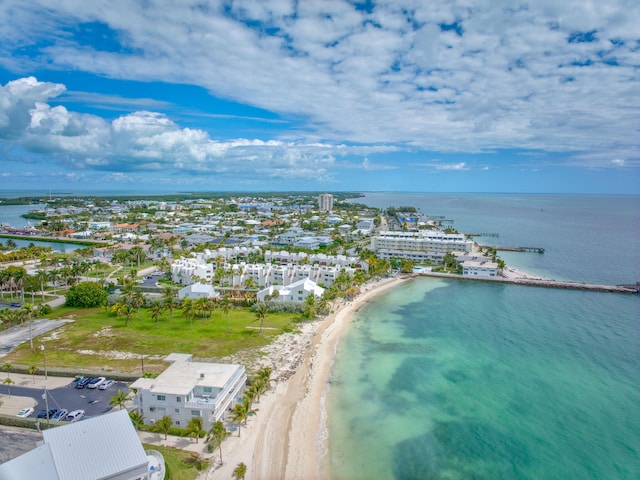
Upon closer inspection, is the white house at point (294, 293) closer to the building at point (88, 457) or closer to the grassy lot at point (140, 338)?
the grassy lot at point (140, 338)

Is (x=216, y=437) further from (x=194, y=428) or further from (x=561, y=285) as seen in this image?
(x=561, y=285)

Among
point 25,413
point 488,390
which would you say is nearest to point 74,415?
point 25,413

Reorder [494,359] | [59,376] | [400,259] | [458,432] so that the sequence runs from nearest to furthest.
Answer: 1. [458,432]
2. [59,376]
3. [494,359]
4. [400,259]

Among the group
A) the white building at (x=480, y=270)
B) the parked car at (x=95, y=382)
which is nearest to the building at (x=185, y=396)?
the parked car at (x=95, y=382)

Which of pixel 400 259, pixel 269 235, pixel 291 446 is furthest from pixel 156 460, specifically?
pixel 269 235

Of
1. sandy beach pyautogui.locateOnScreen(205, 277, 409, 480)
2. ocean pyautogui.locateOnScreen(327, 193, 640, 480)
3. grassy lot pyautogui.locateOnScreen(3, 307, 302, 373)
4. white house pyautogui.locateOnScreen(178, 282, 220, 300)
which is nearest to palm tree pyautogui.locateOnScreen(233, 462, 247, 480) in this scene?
sandy beach pyautogui.locateOnScreen(205, 277, 409, 480)

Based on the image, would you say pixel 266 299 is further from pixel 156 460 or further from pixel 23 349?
pixel 156 460
